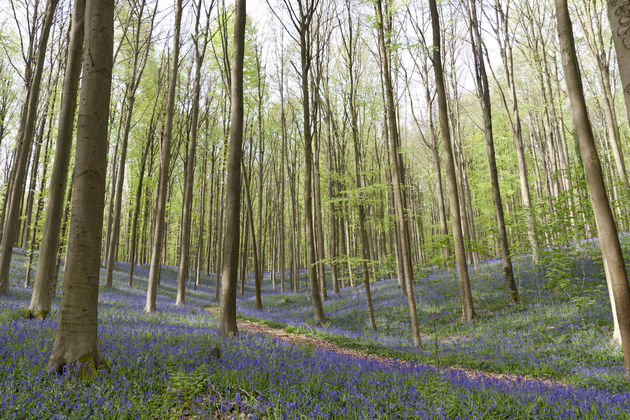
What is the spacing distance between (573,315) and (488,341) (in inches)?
125

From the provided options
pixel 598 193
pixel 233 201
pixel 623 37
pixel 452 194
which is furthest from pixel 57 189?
pixel 452 194

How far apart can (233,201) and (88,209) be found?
4113 millimetres

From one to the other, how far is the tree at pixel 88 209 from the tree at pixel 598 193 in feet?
25.9

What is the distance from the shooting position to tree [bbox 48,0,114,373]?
3.71 m

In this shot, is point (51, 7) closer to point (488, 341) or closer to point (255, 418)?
point (255, 418)

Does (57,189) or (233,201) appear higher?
(57,189)

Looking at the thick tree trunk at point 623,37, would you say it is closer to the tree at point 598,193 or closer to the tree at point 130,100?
the tree at point 598,193

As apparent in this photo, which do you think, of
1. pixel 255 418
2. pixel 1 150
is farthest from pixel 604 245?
pixel 1 150

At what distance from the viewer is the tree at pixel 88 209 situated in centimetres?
371

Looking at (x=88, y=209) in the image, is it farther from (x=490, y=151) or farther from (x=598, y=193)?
(x=490, y=151)

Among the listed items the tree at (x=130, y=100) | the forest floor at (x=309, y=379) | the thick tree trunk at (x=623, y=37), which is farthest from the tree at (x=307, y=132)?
the thick tree trunk at (x=623, y=37)

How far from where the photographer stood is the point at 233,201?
7.95m

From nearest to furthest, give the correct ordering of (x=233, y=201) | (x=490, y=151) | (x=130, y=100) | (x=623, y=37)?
(x=623, y=37), (x=233, y=201), (x=490, y=151), (x=130, y=100)

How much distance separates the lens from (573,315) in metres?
9.98
